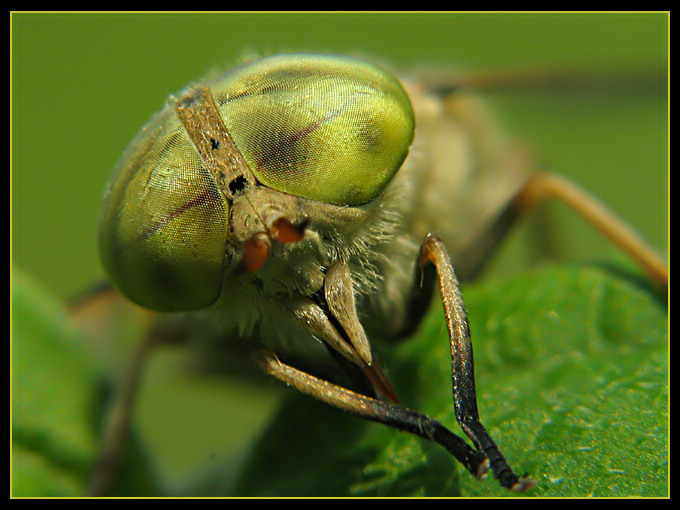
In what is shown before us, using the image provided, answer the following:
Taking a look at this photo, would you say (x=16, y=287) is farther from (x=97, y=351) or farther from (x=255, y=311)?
(x=255, y=311)

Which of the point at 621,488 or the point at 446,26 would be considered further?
the point at 446,26

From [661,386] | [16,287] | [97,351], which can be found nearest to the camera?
[661,386]

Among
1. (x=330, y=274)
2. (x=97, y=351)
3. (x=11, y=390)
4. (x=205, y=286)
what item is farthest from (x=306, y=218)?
(x=97, y=351)

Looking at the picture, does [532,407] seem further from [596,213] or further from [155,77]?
[155,77]

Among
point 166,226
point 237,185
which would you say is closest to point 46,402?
point 166,226

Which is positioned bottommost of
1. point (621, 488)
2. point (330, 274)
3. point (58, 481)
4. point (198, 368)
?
point (58, 481)

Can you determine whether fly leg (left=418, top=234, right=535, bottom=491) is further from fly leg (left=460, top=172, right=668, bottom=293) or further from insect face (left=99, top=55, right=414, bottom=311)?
fly leg (left=460, top=172, right=668, bottom=293)
